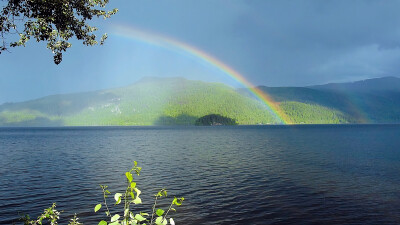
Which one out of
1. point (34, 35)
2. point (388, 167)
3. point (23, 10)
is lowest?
point (388, 167)

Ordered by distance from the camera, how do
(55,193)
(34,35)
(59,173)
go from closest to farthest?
(34,35), (55,193), (59,173)

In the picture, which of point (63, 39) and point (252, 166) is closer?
point (63, 39)

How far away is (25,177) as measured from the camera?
46656 millimetres

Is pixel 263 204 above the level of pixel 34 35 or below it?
below

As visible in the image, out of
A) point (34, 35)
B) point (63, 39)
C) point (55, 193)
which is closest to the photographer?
point (34, 35)

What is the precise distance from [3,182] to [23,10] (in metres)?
36.8

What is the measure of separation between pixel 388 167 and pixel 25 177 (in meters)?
63.4

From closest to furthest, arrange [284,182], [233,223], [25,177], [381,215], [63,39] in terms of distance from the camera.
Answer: [63,39], [233,223], [381,215], [284,182], [25,177]

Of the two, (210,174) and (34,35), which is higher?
(34,35)

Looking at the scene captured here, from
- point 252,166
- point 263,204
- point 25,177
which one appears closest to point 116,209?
point 263,204

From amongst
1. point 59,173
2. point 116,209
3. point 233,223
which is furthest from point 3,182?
point 233,223

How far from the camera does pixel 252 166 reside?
2250 inches

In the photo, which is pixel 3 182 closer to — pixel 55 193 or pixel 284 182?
pixel 55 193

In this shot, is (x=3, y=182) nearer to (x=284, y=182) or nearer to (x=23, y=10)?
(x=23, y=10)
